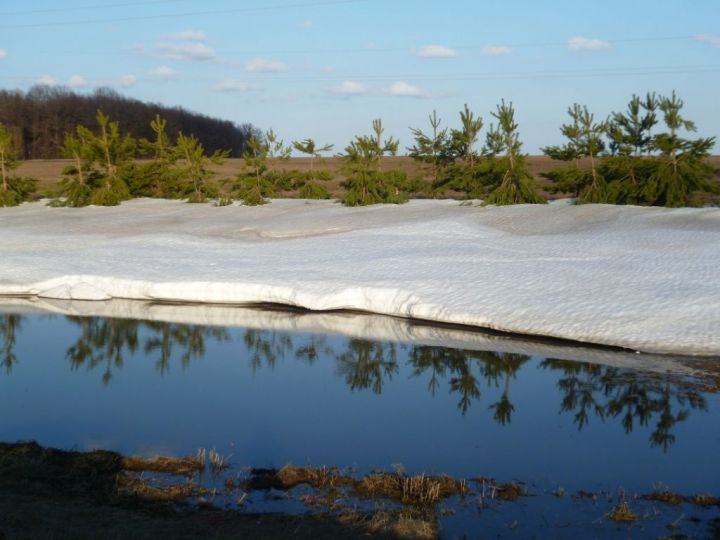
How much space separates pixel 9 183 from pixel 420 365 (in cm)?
3160

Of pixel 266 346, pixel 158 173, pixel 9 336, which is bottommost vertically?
pixel 9 336

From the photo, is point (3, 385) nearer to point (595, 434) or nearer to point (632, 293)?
point (595, 434)

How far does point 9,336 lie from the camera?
54.9ft

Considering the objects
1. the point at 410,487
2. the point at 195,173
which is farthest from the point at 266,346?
the point at 195,173

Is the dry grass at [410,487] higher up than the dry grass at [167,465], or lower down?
higher up

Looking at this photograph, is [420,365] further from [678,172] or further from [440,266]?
[678,172]

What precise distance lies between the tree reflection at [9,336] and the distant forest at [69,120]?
76.2 metres

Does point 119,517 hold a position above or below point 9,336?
above

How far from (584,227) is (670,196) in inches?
168

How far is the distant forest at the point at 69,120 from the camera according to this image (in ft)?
323

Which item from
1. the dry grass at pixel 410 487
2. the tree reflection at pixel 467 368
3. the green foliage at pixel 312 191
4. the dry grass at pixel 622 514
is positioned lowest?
the tree reflection at pixel 467 368

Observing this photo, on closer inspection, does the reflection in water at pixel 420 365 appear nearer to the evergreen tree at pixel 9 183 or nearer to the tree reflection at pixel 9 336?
the tree reflection at pixel 9 336

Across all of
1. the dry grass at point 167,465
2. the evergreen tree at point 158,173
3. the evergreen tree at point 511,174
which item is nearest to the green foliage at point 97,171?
the evergreen tree at point 158,173

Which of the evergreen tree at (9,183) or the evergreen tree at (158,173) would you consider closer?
the evergreen tree at (9,183)
